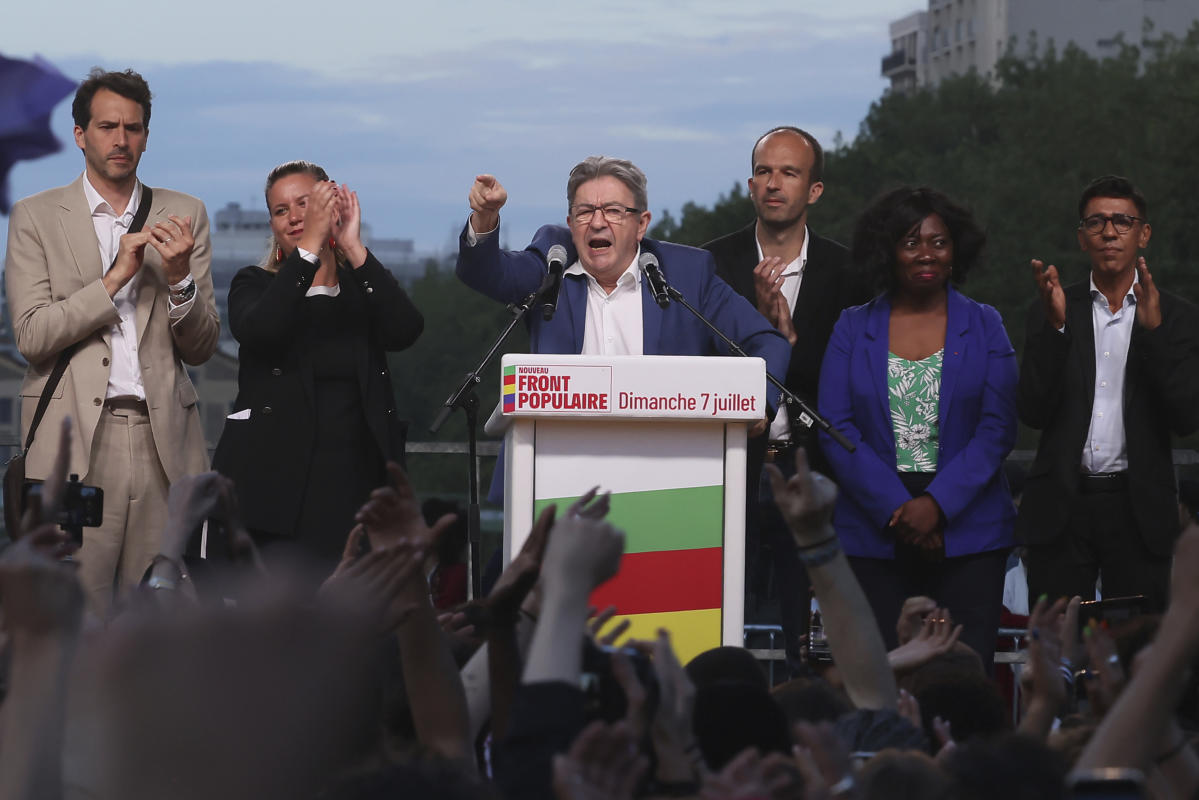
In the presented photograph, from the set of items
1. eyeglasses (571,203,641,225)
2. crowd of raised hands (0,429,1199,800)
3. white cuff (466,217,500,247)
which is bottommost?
crowd of raised hands (0,429,1199,800)

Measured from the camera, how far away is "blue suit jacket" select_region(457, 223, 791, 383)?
5.68 metres

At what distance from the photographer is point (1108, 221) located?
249 inches

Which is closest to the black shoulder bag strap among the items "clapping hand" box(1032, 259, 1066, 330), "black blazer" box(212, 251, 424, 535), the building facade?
"black blazer" box(212, 251, 424, 535)

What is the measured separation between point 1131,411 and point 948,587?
1.06m

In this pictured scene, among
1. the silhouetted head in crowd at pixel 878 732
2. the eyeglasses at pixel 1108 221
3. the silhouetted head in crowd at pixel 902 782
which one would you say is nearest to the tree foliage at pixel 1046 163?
the eyeglasses at pixel 1108 221

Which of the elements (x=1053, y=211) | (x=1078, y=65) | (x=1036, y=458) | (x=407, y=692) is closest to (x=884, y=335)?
(x=1036, y=458)

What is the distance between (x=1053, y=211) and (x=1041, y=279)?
40976mm

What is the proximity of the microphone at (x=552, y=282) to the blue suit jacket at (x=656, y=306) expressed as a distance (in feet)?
0.33

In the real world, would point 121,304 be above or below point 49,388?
above

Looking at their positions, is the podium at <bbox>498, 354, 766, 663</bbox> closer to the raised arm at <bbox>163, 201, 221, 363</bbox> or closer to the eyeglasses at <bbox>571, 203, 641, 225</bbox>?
the eyeglasses at <bbox>571, 203, 641, 225</bbox>

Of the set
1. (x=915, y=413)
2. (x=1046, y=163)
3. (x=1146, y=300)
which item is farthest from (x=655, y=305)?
(x=1046, y=163)

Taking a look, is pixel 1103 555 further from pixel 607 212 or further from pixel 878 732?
pixel 878 732

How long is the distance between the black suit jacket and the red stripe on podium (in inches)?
56.5

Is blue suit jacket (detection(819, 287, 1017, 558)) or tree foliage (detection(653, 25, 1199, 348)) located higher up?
tree foliage (detection(653, 25, 1199, 348))
